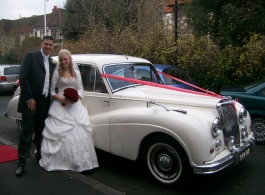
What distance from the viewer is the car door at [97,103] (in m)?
4.84

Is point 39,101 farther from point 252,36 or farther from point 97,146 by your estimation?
point 252,36

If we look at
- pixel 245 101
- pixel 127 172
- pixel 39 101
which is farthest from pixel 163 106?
pixel 245 101

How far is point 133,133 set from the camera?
440 cm

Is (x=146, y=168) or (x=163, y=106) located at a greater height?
(x=163, y=106)

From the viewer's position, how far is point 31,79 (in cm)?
465

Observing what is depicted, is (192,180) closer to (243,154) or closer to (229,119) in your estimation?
(243,154)

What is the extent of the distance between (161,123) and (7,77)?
1313 cm

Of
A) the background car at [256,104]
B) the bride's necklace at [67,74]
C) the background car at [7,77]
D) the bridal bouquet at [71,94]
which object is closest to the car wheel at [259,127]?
the background car at [256,104]

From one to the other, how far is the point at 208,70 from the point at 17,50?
23214 millimetres

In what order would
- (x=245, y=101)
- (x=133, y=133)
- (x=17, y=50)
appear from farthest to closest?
(x=17, y=50), (x=245, y=101), (x=133, y=133)

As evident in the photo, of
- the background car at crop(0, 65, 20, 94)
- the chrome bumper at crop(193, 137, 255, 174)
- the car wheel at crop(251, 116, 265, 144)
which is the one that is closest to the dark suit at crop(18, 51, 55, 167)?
the chrome bumper at crop(193, 137, 255, 174)

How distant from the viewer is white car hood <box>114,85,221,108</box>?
4.47 m

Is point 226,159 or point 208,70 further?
point 208,70

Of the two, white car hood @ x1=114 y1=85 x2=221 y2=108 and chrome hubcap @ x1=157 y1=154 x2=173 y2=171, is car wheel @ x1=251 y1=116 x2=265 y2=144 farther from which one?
chrome hubcap @ x1=157 y1=154 x2=173 y2=171
